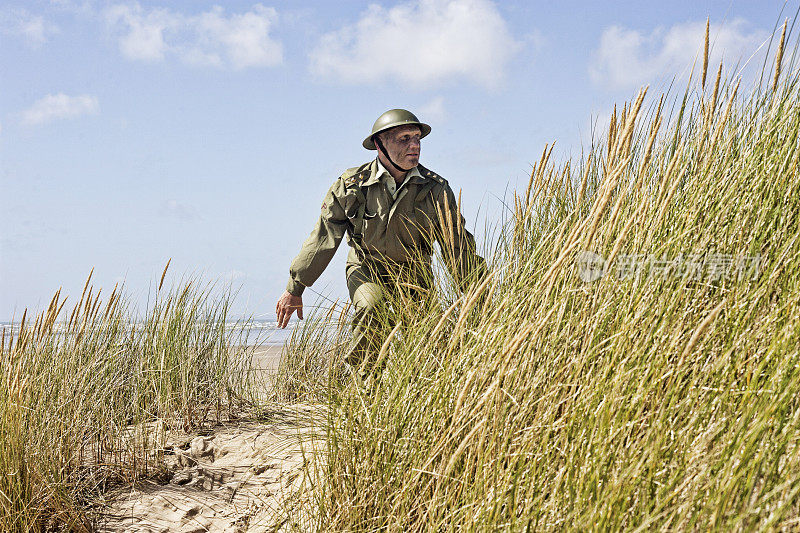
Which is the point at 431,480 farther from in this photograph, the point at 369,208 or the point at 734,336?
the point at 369,208

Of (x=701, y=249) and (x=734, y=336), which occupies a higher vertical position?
(x=701, y=249)

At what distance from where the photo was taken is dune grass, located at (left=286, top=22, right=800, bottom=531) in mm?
1380

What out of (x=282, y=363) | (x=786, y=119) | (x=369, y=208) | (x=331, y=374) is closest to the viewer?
(x=786, y=119)

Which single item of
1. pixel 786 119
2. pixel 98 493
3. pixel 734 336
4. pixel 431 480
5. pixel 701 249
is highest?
pixel 786 119

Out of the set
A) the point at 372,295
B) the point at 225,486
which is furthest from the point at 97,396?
the point at 372,295

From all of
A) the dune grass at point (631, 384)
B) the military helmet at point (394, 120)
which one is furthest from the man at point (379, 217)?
the dune grass at point (631, 384)

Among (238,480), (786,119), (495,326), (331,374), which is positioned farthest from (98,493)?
(786,119)

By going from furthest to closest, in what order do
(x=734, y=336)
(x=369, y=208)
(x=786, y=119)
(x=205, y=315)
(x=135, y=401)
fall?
(x=205, y=315) < (x=369, y=208) < (x=135, y=401) < (x=786, y=119) < (x=734, y=336)

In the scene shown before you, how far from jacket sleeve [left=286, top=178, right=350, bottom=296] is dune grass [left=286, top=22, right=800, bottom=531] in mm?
1623

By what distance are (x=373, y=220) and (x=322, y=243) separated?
36cm

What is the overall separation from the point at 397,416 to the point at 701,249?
3.30ft

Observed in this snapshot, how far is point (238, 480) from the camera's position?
2.94 metres

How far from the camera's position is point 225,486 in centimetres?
291

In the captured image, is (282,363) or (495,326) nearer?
(495,326)
